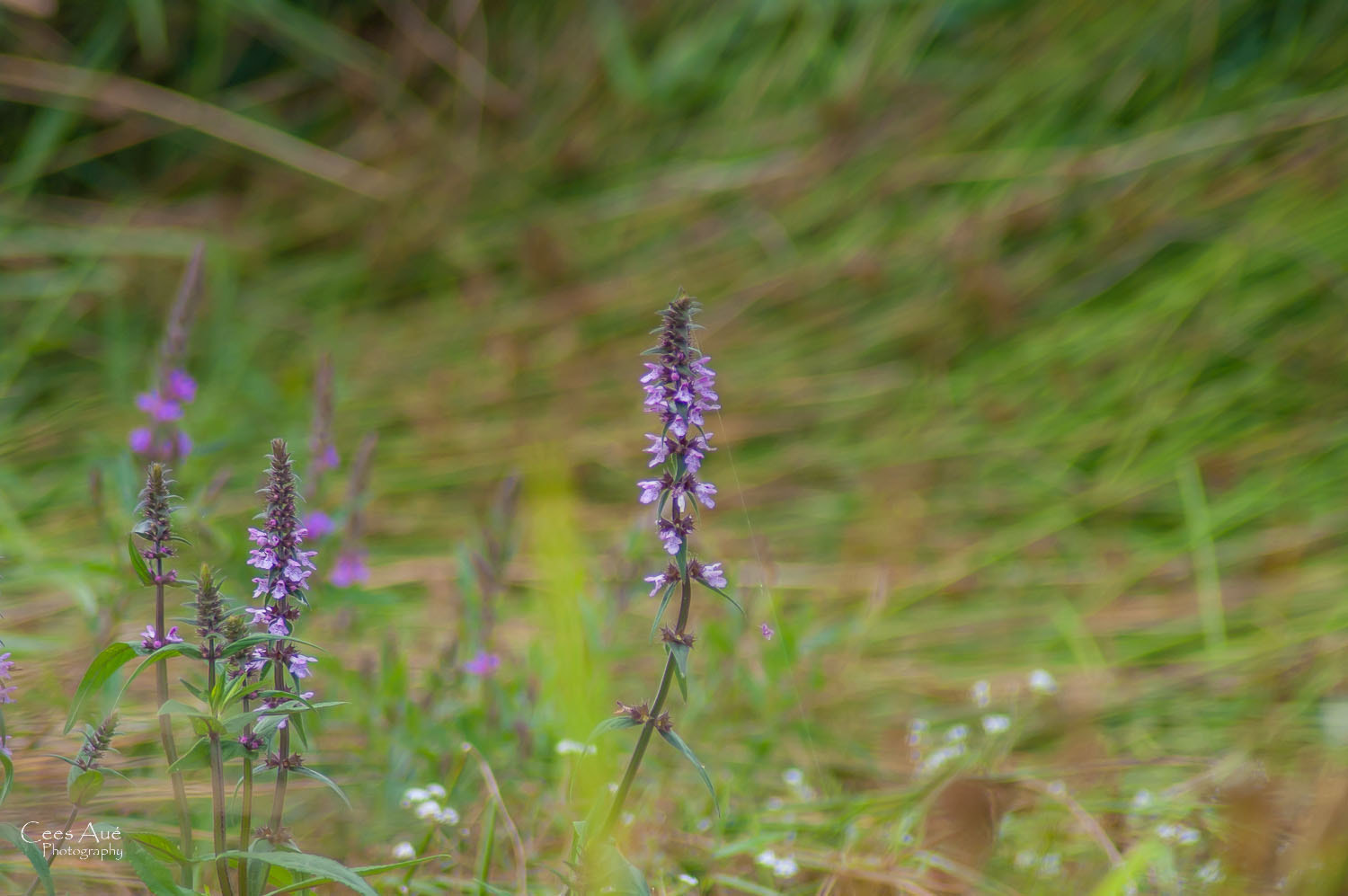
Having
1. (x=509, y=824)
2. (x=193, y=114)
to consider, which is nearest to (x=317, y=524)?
(x=509, y=824)

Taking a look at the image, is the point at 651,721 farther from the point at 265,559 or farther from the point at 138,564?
the point at 138,564

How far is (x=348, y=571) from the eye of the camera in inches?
77.6

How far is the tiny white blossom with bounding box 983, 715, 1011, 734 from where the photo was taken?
2.04 meters

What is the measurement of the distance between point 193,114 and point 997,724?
3.11 m

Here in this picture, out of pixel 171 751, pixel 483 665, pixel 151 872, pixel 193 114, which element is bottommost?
pixel 151 872

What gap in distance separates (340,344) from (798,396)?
4.63ft

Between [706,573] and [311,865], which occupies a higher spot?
[706,573]

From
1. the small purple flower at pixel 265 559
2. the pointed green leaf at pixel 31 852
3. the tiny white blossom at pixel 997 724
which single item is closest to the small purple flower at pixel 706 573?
the small purple flower at pixel 265 559

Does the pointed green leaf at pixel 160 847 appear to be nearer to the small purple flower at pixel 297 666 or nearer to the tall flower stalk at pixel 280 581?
the tall flower stalk at pixel 280 581

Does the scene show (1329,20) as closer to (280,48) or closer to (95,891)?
(280,48)

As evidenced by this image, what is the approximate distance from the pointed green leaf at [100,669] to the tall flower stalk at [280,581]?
0.38 ft

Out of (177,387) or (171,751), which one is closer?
(171,751)

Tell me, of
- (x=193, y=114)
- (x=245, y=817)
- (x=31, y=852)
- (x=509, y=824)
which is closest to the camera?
(x=31, y=852)

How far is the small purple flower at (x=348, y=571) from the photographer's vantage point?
1.96m
